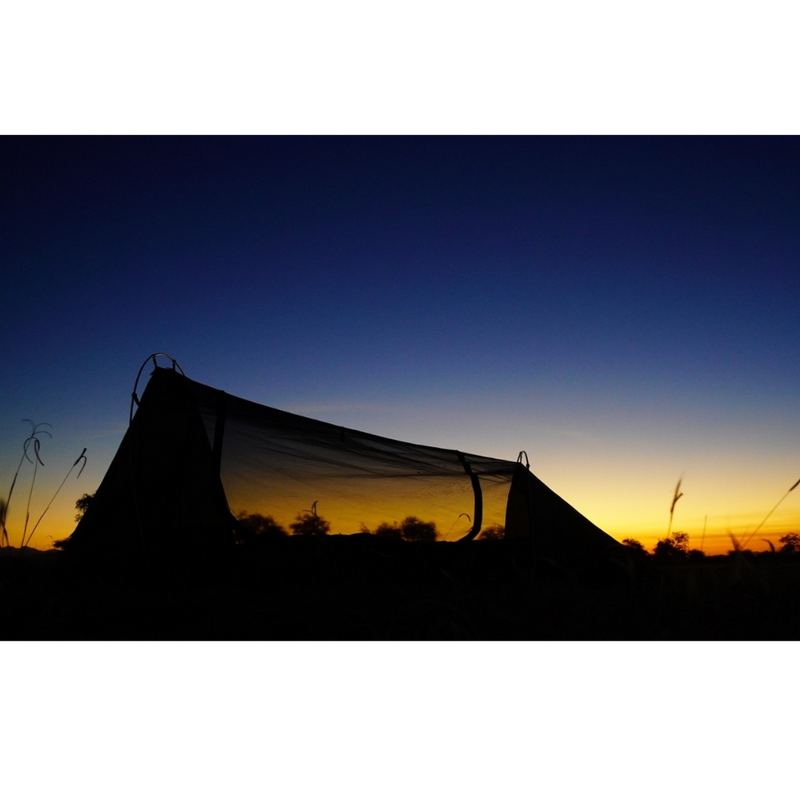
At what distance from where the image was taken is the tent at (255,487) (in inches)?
123

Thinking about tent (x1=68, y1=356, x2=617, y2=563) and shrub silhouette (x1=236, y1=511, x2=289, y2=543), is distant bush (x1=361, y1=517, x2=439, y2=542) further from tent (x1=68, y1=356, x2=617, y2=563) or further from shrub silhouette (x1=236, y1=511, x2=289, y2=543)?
shrub silhouette (x1=236, y1=511, x2=289, y2=543)

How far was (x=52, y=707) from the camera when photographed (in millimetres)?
848

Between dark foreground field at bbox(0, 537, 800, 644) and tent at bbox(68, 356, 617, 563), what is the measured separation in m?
0.19

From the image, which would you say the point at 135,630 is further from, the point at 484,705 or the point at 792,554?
the point at 792,554

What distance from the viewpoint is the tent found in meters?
3.13

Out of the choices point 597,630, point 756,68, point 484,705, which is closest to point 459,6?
point 756,68

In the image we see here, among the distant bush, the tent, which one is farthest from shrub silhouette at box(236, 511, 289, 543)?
the distant bush

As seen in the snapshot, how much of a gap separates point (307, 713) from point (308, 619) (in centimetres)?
91

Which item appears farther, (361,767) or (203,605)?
(203,605)

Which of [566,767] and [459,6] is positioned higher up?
[459,6]

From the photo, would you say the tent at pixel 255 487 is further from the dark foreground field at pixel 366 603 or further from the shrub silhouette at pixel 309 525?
the dark foreground field at pixel 366 603

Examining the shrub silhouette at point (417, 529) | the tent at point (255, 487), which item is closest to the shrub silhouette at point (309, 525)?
the tent at point (255, 487)

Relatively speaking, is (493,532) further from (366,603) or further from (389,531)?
(366,603)

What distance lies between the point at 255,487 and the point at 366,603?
1312 millimetres
